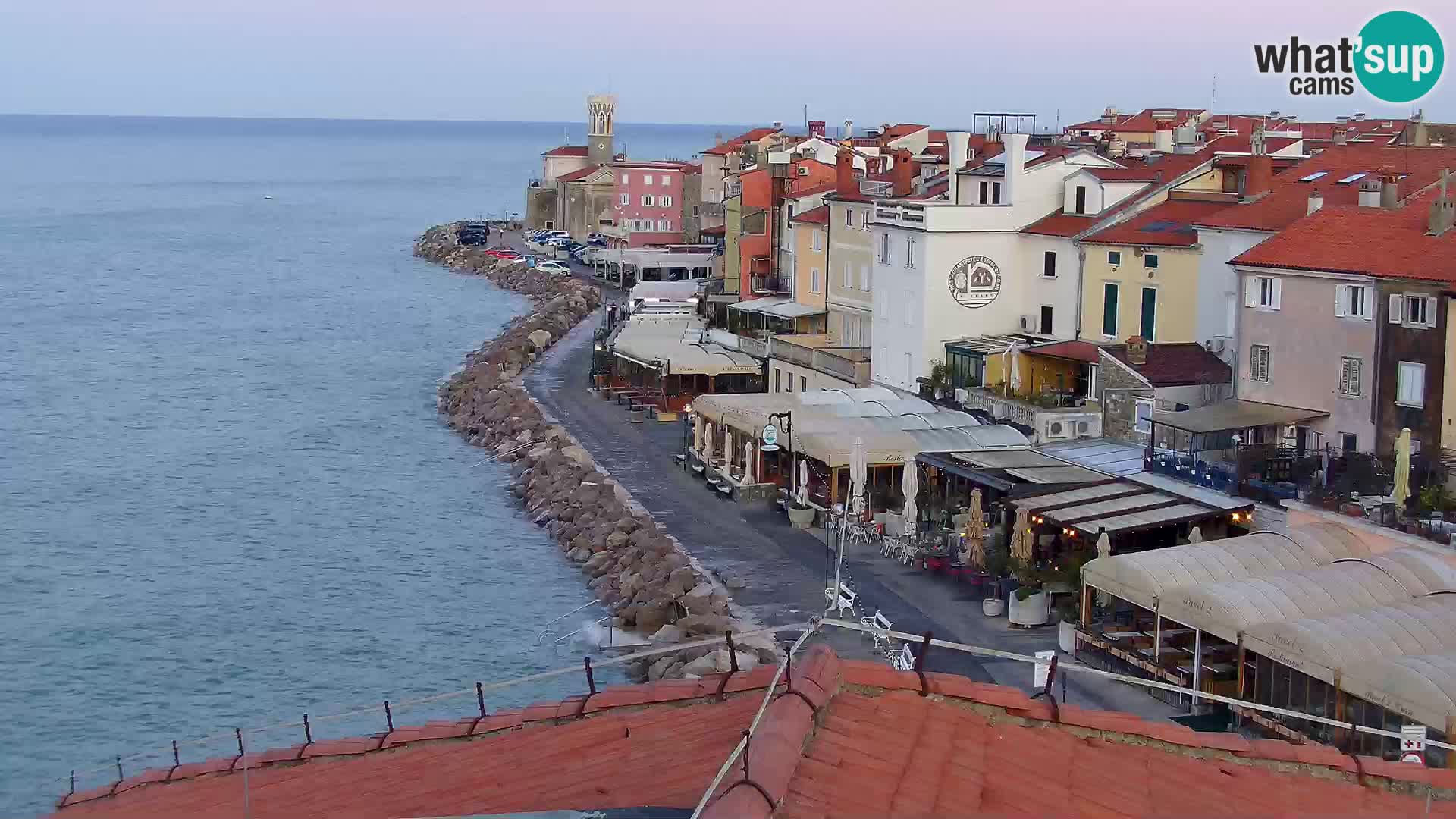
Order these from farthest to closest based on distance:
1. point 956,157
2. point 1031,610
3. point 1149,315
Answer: point 956,157 → point 1149,315 → point 1031,610

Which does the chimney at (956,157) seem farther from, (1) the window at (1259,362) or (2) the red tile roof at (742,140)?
(2) the red tile roof at (742,140)

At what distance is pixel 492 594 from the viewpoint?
3184 centimetres

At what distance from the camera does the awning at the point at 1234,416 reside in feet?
86.5

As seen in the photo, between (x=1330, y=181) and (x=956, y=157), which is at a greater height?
(x=956, y=157)

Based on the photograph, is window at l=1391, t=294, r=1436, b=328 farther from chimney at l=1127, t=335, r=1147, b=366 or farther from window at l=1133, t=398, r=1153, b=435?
chimney at l=1127, t=335, r=1147, b=366

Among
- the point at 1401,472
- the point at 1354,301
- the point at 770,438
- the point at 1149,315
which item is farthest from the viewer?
the point at 1149,315

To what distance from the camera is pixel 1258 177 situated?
33344 mm

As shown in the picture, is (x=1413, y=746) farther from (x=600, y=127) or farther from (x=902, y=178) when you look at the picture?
(x=600, y=127)

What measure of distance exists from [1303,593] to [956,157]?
2081cm

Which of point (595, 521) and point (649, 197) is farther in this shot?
point (649, 197)

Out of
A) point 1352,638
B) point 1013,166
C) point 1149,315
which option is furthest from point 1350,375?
point 1013,166

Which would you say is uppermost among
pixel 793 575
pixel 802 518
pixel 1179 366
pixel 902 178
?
pixel 902 178

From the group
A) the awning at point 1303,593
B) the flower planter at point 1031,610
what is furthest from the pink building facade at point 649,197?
the awning at point 1303,593

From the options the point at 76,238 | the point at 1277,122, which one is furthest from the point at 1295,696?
the point at 76,238
